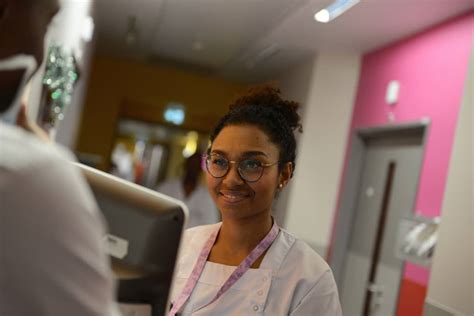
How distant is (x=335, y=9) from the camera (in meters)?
1.84

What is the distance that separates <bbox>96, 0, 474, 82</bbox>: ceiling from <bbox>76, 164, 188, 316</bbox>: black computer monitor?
1.24 m

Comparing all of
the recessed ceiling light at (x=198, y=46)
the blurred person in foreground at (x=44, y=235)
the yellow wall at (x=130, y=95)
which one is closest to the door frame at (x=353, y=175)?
the recessed ceiling light at (x=198, y=46)

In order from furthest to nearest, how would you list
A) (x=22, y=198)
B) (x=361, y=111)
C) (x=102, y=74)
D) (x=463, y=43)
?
(x=102, y=74)
(x=361, y=111)
(x=463, y=43)
(x=22, y=198)

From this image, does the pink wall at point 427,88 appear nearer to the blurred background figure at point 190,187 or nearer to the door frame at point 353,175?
the door frame at point 353,175

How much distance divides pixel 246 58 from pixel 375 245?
1421mm

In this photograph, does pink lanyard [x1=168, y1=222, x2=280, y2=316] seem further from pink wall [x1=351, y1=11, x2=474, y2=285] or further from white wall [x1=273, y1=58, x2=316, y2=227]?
pink wall [x1=351, y1=11, x2=474, y2=285]

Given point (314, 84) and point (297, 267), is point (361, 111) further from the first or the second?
point (297, 267)

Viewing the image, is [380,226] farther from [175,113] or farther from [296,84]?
[175,113]

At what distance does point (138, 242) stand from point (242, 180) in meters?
0.43

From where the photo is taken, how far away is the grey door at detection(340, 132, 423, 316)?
218 centimetres

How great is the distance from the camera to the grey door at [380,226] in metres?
2.18

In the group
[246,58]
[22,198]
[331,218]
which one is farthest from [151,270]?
[246,58]

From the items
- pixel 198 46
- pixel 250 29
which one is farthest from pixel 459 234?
pixel 198 46

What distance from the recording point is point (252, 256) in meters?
1.17
